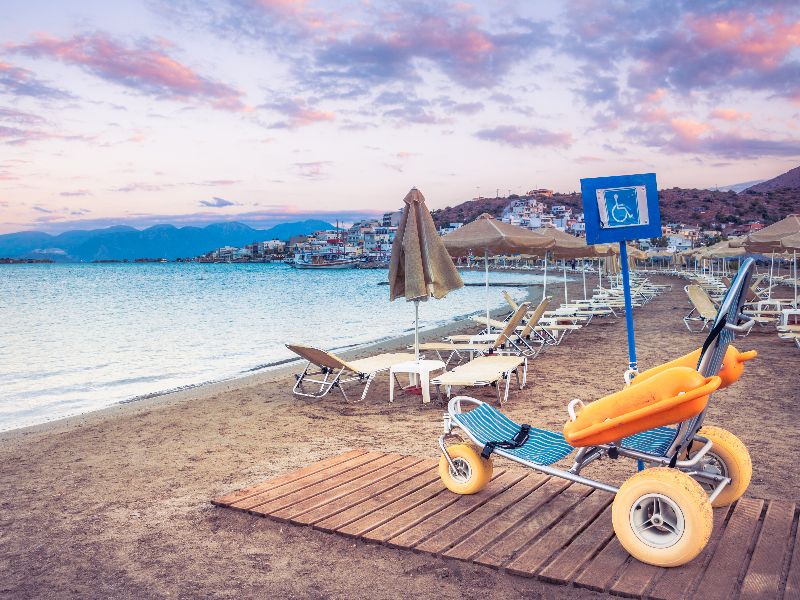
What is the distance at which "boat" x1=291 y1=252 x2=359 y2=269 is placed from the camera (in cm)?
14212

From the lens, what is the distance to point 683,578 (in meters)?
2.72

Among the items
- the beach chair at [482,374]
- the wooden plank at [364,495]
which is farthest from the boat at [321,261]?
the wooden plank at [364,495]

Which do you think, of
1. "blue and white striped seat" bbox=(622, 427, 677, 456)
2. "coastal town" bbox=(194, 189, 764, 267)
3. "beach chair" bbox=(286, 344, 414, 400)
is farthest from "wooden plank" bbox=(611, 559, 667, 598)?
"coastal town" bbox=(194, 189, 764, 267)

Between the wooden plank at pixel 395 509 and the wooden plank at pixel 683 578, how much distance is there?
129 cm

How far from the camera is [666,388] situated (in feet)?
9.49

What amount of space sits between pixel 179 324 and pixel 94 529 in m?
23.2

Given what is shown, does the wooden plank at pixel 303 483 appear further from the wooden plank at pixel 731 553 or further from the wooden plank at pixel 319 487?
the wooden plank at pixel 731 553

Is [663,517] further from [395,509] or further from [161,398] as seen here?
[161,398]

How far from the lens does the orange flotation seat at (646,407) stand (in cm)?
282

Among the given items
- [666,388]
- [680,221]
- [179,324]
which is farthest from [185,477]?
[680,221]

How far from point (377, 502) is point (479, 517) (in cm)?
62

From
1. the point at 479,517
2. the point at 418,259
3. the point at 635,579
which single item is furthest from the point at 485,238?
the point at 635,579

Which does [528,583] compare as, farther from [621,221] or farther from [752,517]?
[621,221]

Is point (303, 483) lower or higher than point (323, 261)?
lower
